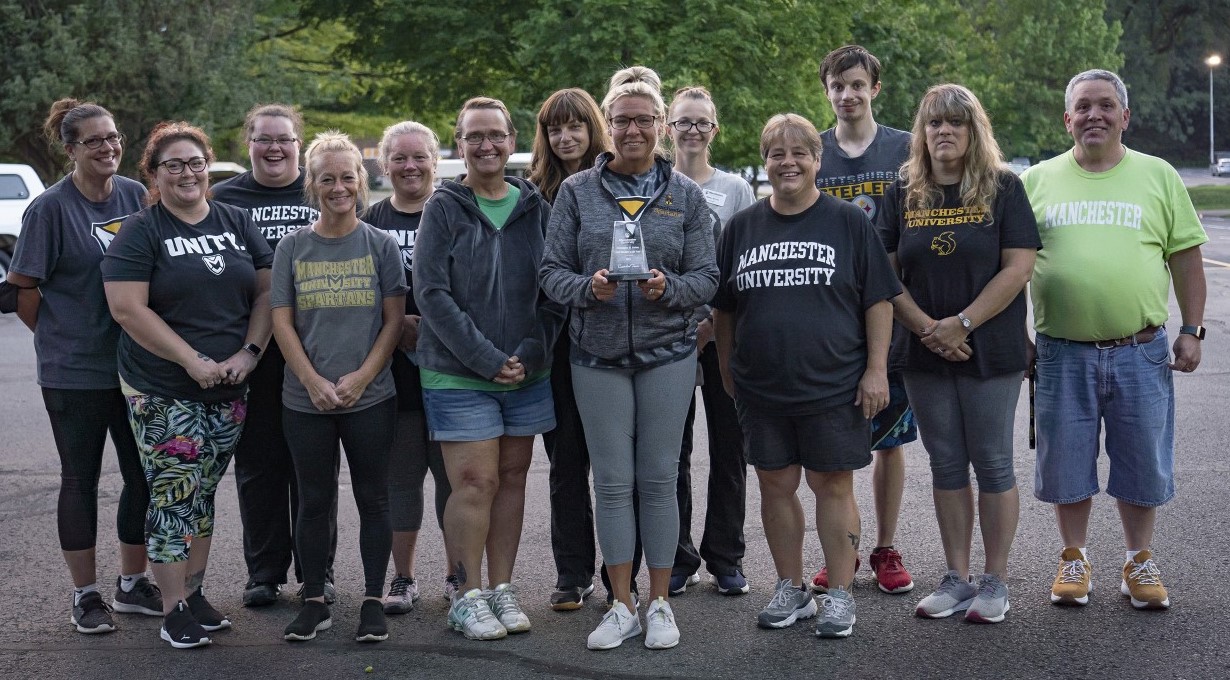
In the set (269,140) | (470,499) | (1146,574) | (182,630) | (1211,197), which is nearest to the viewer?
(182,630)

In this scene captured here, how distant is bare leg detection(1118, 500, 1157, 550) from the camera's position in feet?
16.4

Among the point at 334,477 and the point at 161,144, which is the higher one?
the point at 161,144

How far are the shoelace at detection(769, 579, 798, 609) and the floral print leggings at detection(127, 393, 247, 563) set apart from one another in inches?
87.3

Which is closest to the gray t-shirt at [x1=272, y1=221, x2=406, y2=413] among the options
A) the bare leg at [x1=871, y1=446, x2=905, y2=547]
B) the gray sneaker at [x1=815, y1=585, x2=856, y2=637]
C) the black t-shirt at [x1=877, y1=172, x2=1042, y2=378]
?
the gray sneaker at [x1=815, y1=585, x2=856, y2=637]

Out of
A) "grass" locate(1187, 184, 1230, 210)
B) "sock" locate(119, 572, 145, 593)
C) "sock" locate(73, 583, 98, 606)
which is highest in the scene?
"sock" locate(73, 583, 98, 606)

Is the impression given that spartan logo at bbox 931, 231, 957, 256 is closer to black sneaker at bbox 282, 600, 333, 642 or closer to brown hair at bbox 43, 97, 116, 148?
black sneaker at bbox 282, 600, 333, 642

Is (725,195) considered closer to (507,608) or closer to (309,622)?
(507,608)

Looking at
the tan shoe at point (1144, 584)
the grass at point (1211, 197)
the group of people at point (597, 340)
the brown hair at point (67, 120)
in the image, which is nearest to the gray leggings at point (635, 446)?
the group of people at point (597, 340)

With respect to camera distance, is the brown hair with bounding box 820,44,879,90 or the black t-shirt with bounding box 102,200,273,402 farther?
the brown hair with bounding box 820,44,879,90

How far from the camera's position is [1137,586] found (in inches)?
191

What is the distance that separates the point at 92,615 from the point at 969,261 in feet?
11.9

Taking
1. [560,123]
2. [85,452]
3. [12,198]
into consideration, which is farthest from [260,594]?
[12,198]

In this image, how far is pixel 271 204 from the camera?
5.25 m

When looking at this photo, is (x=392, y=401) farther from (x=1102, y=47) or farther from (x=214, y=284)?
(x=1102, y=47)
